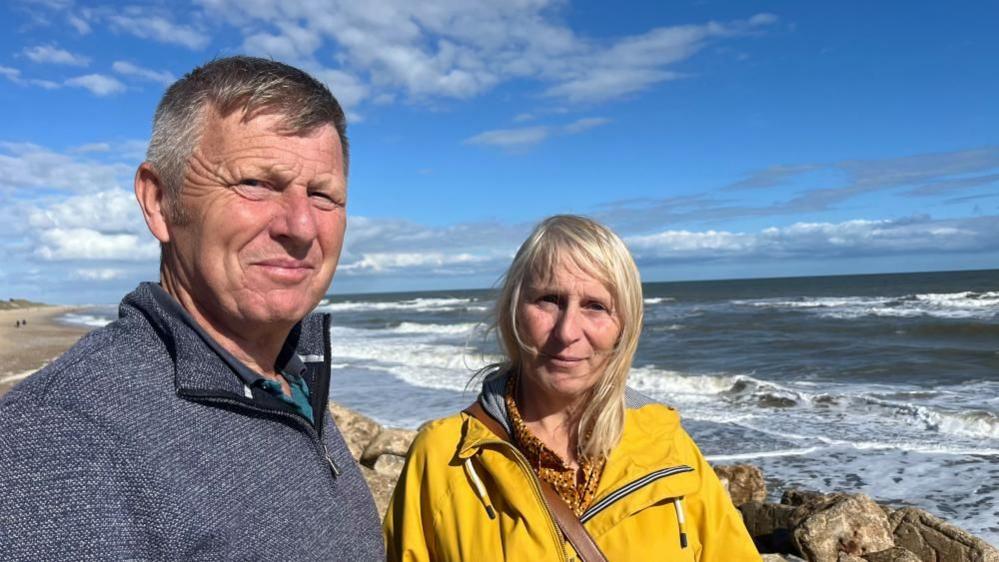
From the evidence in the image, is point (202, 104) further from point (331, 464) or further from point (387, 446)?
point (387, 446)

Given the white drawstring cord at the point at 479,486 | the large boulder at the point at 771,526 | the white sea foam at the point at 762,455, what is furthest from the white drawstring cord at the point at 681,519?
the white sea foam at the point at 762,455

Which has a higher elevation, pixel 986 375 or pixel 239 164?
pixel 239 164

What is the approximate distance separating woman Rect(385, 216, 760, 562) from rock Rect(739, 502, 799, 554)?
11.7 feet

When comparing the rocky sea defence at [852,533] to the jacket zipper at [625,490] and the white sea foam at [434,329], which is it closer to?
the jacket zipper at [625,490]

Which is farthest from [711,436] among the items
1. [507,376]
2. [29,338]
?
[29,338]

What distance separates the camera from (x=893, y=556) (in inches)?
195

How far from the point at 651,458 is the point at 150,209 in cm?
176

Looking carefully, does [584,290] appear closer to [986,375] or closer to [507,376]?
[507,376]

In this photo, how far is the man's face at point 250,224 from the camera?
1602mm

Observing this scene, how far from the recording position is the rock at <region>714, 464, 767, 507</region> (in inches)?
274

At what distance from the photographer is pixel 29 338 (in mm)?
30312

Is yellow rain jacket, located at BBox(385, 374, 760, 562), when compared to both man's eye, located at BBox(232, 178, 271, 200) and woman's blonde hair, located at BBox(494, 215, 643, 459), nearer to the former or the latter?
woman's blonde hair, located at BBox(494, 215, 643, 459)

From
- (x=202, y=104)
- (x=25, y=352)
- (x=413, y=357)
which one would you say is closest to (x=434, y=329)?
(x=413, y=357)

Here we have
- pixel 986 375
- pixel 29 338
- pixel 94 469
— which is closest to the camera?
pixel 94 469
